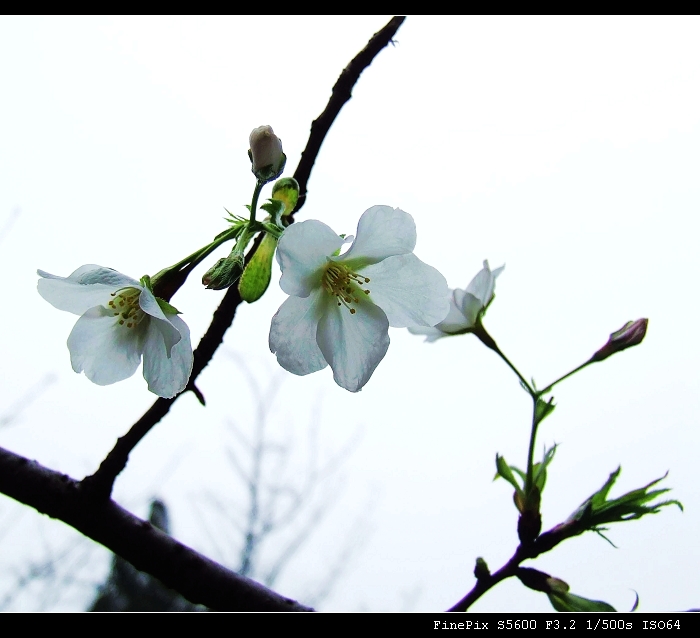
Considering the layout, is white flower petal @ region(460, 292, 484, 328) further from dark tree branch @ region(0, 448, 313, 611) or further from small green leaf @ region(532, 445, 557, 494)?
dark tree branch @ region(0, 448, 313, 611)

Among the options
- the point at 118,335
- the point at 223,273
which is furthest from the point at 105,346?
the point at 223,273

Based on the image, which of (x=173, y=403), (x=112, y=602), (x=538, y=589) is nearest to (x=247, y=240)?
(x=173, y=403)

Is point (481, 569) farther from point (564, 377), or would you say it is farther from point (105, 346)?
point (105, 346)

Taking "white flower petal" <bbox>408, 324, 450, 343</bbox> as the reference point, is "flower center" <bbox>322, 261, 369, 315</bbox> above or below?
below

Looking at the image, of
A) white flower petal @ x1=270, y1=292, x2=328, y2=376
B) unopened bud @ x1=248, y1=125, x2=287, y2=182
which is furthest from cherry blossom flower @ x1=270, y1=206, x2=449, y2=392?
unopened bud @ x1=248, y1=125, x2=287, y2=182

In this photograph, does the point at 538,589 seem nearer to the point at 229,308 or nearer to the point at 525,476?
the point at 525,476
